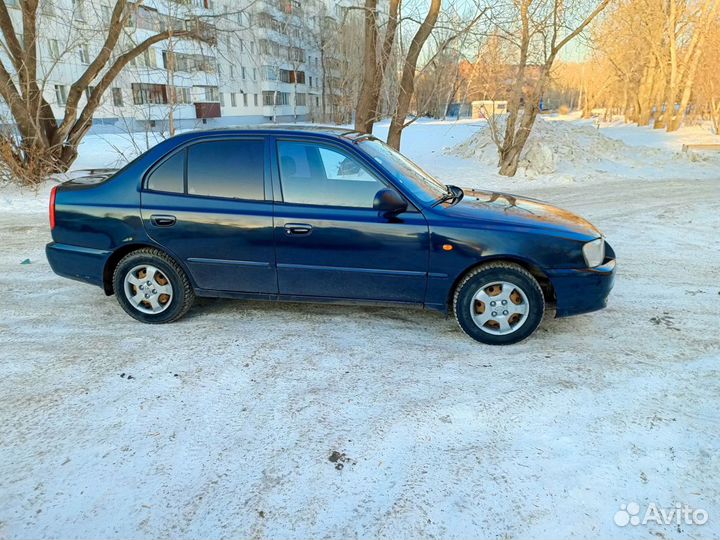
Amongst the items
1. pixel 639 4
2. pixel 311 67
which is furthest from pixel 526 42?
pixel 311 67

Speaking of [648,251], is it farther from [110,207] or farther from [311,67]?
[311,67]

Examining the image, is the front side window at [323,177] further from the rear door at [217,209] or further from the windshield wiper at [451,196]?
the windshield wiper at [451,196]

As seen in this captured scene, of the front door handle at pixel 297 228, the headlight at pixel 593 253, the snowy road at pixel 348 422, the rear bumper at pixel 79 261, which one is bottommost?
the snowy road at pixel 348 422

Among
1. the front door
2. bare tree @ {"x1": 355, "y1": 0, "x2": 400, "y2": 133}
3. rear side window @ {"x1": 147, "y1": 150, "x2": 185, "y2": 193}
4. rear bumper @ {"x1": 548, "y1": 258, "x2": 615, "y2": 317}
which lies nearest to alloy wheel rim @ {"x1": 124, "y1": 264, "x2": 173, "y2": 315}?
rear side window @ {"x1": 147, "y1": 150, "x2": 185, "y2": 193}

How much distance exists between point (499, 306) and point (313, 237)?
5.25 feet

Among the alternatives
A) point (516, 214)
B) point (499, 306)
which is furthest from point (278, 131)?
point (499, 306)

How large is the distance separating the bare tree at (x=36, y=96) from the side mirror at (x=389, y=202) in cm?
1045

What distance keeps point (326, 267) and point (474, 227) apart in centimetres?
124

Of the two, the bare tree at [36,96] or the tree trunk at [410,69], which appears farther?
the tree trunk at [410,69]

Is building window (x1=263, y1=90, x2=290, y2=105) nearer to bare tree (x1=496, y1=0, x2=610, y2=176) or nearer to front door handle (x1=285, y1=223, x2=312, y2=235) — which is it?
bare tree (x1=496, y1=0, x2=610, y2=176)

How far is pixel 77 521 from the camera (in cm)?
226

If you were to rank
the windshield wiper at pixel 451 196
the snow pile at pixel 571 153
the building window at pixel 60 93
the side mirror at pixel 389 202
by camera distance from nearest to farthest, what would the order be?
the side mirror at pixel 389 202
the windshield wiper at pixel 451 196
the snow pile at pixel 571 153
the building window at pixel 60 93

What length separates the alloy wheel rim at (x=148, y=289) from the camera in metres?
4.27

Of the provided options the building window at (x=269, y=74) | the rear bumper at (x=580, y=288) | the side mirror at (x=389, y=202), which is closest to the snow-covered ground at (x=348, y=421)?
the rear bumper at (x=580, y=288)
